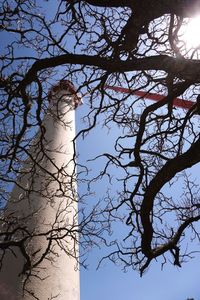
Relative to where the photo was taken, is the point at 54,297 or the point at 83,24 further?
the point at 54,297

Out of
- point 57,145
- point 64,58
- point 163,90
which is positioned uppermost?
point 57,145

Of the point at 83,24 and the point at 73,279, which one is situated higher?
the point at 83,24

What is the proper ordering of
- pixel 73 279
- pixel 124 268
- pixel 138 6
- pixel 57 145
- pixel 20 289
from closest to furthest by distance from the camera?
pixel 138 6 < pixel 124 268 < pixel 20 289 < pixel 73 279 < pixel 57 145

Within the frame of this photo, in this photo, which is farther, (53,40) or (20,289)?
(20,289)

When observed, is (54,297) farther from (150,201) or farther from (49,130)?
(49,130)

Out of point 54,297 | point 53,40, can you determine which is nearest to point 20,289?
point 54,297

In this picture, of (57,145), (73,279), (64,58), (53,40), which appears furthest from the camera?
(57,145)

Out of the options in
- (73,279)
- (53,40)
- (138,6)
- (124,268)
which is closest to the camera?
(138,6)

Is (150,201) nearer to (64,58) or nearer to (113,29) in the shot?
(64,58)

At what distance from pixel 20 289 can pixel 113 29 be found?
12.5ft

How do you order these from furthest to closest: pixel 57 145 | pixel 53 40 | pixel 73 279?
pixel 57 145, pixel 73 279, pixel 53 40

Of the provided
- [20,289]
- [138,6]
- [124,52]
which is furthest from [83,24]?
[20,289]

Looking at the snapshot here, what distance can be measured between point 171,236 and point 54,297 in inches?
82.4

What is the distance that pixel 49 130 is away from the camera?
9383 millimetres
